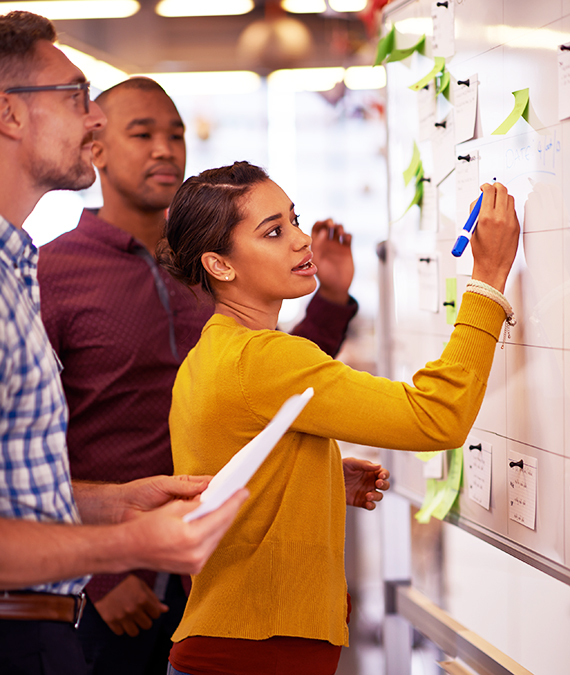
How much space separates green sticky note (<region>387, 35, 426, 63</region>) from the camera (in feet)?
5.21

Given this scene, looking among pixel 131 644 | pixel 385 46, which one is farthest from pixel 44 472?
pixel 385 46

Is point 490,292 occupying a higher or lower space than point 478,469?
higher

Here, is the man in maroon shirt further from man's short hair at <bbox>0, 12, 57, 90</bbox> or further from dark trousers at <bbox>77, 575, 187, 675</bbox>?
man's short hair at <bbox>0, 12, 57, 90</bbox>

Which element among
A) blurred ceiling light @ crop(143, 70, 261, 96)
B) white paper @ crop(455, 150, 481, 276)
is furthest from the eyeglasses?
blurred ceiling light @ crop(143, 70, 261, 96)

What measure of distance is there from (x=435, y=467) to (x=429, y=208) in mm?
575

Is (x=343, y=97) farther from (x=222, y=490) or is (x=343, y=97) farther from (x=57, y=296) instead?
(x=222, y=490)

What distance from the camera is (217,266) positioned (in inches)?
48.6

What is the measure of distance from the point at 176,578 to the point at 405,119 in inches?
47.6

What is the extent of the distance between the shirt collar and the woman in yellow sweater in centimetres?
32

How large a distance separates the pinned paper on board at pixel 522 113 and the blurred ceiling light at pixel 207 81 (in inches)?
128

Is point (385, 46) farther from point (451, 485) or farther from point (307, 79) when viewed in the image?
point (307, 79)

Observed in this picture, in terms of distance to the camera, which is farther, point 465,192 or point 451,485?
point 451,485

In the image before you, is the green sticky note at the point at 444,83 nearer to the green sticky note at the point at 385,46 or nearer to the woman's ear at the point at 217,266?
the green sticky note at the point at 385,46

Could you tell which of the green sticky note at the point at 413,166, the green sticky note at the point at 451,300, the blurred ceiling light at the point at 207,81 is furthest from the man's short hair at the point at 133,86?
the blurred ceiling light at the point at 207,81
